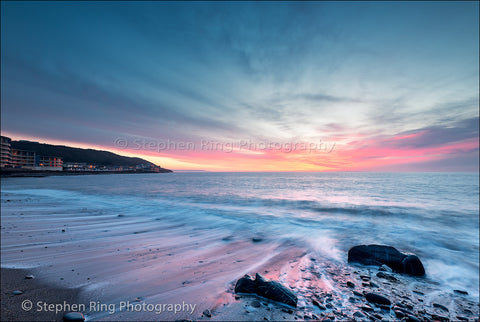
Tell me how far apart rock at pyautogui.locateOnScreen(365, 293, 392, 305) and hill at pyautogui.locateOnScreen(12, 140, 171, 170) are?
21221 centimetres

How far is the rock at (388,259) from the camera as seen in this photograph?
17.1ft

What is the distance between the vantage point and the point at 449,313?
3658mm

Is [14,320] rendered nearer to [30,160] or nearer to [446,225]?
[446,225]

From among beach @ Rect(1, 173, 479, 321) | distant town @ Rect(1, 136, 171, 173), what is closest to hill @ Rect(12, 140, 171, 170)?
distant town @ Rect(1, 136, 171, 173)

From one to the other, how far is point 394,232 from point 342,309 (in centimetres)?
954

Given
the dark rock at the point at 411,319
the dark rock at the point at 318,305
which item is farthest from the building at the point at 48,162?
the dark rock at the point at 411,319

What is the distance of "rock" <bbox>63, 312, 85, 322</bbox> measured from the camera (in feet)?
9.22

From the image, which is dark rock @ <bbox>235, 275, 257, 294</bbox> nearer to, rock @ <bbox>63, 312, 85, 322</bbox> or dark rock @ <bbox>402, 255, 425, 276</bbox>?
rock @ <bbox>63, 312, 85, 322</bbox>

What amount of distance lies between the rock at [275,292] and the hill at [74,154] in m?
211

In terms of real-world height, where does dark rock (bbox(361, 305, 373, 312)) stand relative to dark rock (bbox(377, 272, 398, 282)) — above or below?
above

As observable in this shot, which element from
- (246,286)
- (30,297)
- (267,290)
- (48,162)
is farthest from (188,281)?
(48,162)

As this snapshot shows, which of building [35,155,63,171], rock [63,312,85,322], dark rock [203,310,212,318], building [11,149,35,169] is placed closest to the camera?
rock [63,312,85,322]

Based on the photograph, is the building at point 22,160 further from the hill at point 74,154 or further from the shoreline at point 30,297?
the shoreline at point 30,297

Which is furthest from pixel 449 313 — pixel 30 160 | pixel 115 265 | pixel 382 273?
pixel 30 160
